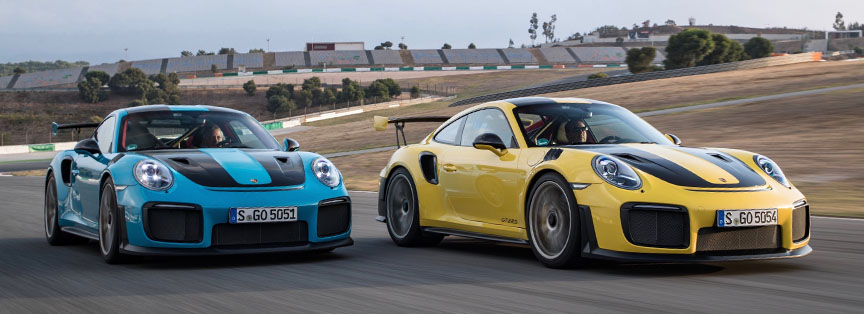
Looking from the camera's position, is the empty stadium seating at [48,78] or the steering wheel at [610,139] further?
the empty stadium seating at [48,78]

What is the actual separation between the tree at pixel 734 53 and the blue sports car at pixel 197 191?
62.5 metres

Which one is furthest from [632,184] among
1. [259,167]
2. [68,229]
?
[68,229]

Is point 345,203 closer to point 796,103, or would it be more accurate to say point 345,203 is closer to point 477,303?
point 477,303

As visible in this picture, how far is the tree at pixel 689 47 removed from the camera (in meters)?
64.2

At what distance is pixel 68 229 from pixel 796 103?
23.7 meters

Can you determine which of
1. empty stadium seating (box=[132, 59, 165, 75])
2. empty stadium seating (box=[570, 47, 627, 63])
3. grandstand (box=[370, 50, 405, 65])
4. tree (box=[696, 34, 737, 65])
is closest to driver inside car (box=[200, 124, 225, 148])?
tree (box=[696, 34, 737, 65])

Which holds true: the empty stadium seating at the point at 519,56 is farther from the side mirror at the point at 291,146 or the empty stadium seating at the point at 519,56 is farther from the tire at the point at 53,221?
the side mirror at the point at 291,146

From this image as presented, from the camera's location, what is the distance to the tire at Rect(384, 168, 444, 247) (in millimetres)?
8469

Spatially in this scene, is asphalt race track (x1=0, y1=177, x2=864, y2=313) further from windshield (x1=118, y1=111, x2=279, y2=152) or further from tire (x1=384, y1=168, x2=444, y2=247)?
windshield (x1=118, y1=111, x2=279, y2=152)

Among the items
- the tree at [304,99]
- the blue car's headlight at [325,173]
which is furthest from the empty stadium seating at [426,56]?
the blue car's headlight at [325,173]

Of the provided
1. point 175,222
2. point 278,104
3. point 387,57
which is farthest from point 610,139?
point 387,57

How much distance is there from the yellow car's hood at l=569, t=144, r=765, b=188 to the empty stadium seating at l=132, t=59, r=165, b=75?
12619 centimetres

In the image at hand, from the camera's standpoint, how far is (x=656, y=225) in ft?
19.6

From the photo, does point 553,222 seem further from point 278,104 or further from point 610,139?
point 278,104
